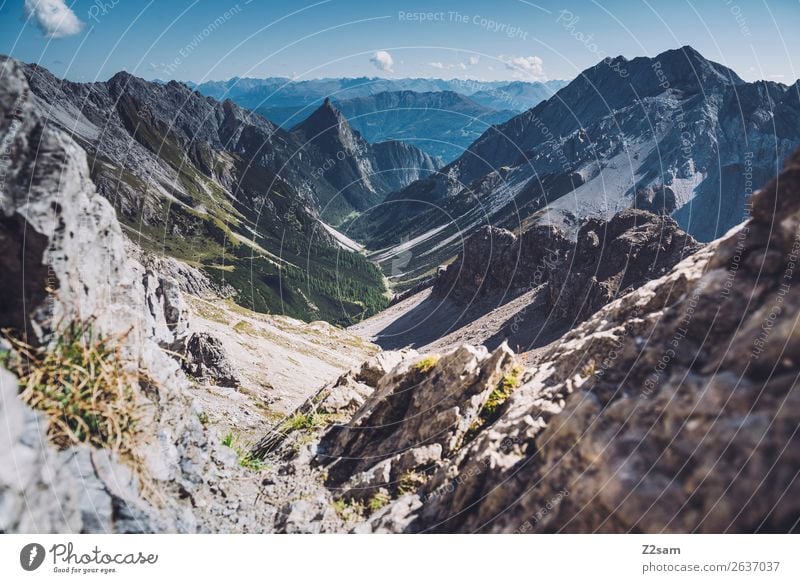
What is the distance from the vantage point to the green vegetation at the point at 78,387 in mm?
8305

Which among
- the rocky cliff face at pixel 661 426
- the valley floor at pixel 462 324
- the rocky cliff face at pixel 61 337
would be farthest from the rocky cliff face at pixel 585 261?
the rocky cliff face at pixel 61 337

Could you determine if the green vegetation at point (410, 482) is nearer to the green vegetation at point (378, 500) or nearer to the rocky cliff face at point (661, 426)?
the rocky cliff face at point (661, 426)

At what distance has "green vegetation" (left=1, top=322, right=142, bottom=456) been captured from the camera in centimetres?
830

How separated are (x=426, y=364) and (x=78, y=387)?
10.7 metres

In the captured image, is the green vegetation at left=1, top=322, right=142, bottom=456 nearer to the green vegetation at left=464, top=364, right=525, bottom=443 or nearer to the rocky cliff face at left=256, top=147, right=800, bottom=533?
the rocky cliff face at left=256, top=147, right=800, bottom=533

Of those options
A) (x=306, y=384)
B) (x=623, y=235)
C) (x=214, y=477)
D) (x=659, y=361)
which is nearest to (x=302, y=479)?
(x=214, y=477)

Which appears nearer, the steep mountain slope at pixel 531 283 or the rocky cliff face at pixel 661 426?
the rocky cliff face at pixel 661 426

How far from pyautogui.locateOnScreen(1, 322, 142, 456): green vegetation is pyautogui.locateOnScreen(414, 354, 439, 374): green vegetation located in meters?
9.38

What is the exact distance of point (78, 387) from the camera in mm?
8500

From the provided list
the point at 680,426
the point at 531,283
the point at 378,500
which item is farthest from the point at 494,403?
the point at 531,283

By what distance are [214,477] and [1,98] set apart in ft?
29.0

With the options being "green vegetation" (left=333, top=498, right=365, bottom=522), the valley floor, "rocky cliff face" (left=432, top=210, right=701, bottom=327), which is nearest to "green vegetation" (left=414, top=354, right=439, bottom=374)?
"green vegetation" (left=333, top=498, right=365, bottom=522)

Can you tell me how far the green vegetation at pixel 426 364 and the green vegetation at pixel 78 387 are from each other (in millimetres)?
9383

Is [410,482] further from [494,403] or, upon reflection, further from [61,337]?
[61,337]
